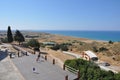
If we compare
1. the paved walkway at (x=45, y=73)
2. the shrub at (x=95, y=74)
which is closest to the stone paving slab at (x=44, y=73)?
the paved walkway at (x=45, y=73)

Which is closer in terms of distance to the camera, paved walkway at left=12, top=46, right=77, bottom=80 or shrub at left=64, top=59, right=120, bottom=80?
shrub at left=64, top=59, right=120, bottom=80

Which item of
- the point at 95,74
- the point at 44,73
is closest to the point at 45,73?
the point at 44,73

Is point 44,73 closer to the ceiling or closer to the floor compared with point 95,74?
closer to the floor

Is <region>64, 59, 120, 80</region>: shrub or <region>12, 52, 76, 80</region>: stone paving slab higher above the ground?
<region>64, 59, 120, 80</region>: shrub

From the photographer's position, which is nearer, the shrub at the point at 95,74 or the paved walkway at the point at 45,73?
the shrub at the point at 95,74

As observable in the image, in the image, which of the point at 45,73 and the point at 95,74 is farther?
the point at 45,73

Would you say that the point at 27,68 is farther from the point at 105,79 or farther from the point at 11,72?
the point at 105,79

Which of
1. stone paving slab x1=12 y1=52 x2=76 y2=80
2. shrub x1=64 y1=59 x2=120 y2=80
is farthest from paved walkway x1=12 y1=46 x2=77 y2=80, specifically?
shrub x1=64 y1=59 x2=120 y2=80

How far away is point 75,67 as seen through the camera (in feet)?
82.0

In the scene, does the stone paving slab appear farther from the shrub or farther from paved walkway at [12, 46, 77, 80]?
the shrub

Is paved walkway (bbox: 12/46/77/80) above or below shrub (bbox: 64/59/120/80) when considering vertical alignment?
below

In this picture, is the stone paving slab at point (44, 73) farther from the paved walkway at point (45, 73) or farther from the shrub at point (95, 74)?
the shrub at point (95, 74)

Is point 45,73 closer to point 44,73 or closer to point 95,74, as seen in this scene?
point 44,73

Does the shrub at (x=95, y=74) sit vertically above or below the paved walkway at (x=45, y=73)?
above
